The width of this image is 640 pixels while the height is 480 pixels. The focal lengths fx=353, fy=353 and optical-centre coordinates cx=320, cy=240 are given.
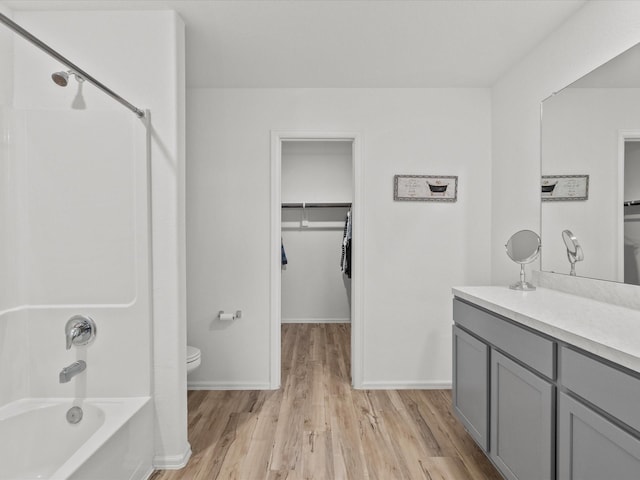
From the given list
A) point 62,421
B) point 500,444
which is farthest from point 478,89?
point 62,421

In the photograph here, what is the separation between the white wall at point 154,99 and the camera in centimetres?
190

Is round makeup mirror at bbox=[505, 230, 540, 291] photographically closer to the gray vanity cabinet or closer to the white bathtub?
the gray vanity cabinet

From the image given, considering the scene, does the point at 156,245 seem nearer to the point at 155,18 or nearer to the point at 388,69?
the point at 155,18

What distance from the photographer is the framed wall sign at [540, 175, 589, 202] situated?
1.93 metres

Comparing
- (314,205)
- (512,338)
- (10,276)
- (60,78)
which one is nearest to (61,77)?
(60,78)

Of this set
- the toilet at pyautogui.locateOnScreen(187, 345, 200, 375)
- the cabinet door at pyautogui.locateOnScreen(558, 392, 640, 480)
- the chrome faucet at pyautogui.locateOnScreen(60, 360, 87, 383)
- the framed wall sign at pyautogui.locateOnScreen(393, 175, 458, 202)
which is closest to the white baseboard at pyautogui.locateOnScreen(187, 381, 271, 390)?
the toilet at pyautogui.locateOnScreen(187, 345, 200, 375)

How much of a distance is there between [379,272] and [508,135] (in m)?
1.44

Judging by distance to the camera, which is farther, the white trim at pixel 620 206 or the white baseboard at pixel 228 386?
the white baseboard at pixel 228 386

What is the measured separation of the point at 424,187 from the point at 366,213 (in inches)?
20.7

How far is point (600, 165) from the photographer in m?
1.82

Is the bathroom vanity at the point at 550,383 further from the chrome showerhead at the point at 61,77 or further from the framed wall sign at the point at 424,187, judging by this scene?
the chrome showerhead at the point at 61,77

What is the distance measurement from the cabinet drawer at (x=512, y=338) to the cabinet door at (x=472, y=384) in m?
0.08

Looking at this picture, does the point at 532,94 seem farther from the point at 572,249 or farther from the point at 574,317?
the point at 574,317

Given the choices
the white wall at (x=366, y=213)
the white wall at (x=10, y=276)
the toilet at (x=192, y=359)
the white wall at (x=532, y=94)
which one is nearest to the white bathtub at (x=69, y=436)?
the white wall at (x=10, y=276)
